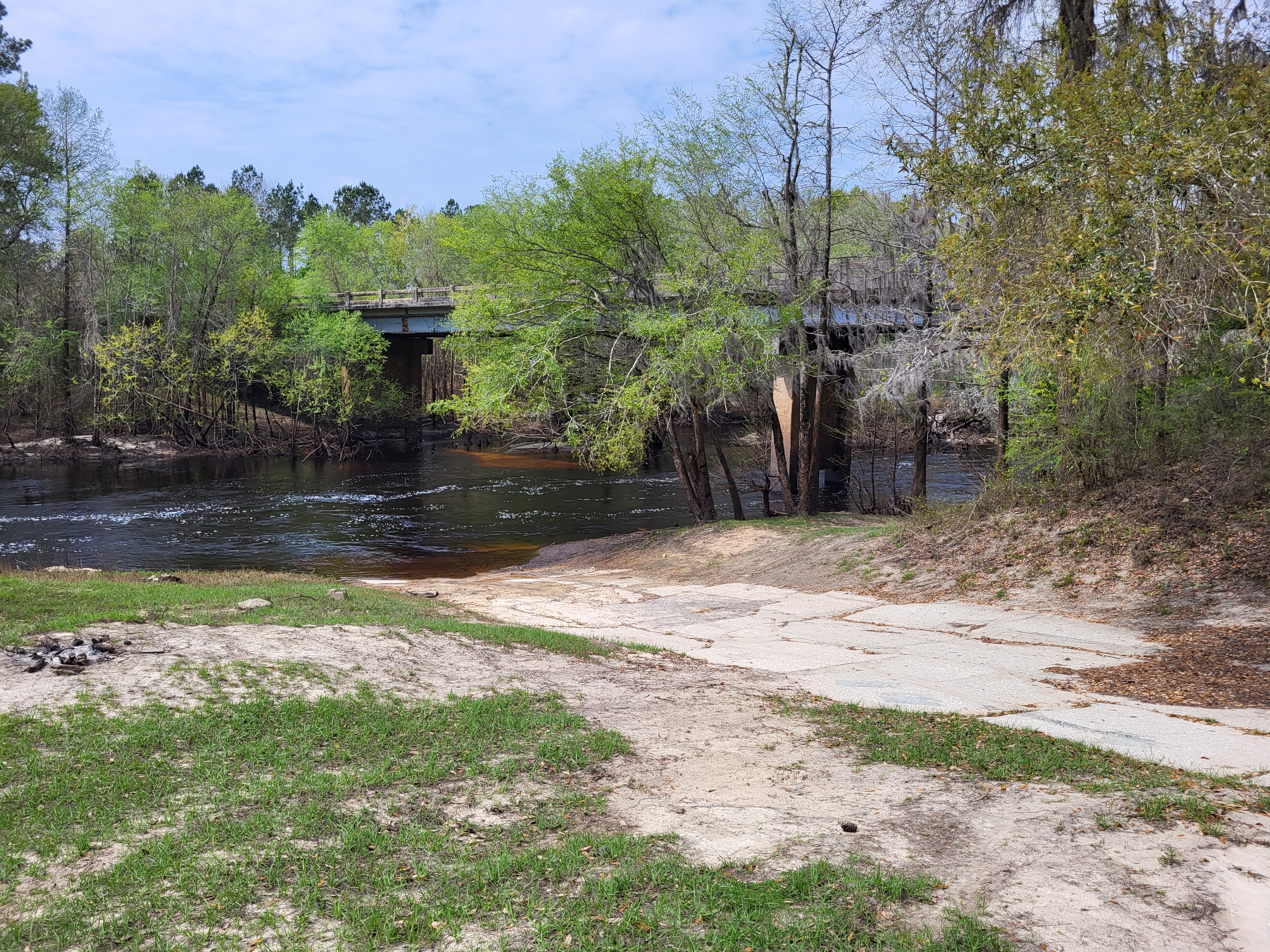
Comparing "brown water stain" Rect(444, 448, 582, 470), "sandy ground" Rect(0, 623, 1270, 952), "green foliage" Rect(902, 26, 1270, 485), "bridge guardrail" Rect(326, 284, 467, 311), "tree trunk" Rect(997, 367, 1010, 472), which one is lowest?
"sandy ground" Rect(0, 623, 1270, 952)

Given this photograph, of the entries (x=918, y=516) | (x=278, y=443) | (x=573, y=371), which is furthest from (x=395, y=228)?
(x=918, y=516)

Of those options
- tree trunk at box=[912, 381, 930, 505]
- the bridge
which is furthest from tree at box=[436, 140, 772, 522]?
the bridge

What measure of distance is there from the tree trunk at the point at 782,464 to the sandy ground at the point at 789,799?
15.0m

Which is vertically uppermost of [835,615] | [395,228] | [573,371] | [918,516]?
[395,228]

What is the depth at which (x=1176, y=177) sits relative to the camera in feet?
31.9

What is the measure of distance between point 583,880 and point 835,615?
9902 millimetres

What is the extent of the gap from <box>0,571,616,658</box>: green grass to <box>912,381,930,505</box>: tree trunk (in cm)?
1164

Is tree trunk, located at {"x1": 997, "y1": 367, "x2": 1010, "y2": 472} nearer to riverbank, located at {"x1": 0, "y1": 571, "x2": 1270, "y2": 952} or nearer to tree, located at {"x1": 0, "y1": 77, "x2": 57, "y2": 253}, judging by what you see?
riverbank, located at {"x1": 0, "y1": 571, "x2": 1270, "y2": 952}

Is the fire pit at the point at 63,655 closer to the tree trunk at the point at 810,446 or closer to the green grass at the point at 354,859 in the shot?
the green grass at the point at 354,859

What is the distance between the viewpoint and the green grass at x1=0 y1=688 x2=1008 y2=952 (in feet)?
14.3

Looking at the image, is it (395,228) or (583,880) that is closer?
(583,880)

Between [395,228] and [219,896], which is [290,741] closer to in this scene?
[219,896]

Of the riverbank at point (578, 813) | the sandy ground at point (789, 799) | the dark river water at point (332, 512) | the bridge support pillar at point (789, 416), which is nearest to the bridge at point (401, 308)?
the dark river water at point (332, 512)

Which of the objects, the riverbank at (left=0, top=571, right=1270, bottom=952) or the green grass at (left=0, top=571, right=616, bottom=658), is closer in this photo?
the riverbank at (left=0, top=571, right=1270, bottom=952)
